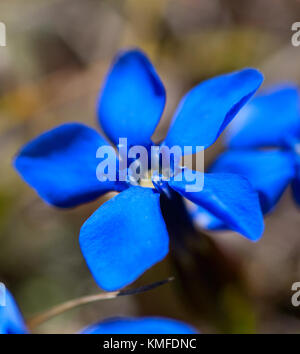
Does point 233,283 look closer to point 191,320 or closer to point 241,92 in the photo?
point 191,320

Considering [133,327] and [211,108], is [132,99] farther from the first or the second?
[133,327]

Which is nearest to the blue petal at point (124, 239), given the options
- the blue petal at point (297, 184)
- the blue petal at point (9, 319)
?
the blue petal at point (9, 319)

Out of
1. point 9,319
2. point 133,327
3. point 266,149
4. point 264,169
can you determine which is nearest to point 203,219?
point 264,169

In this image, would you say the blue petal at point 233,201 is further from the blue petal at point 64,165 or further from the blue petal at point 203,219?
the blue petal at point 203,219

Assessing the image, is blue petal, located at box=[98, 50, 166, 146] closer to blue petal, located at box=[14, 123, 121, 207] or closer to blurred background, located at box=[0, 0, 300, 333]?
blue petal, located at box=[14, 123, 121, 207]

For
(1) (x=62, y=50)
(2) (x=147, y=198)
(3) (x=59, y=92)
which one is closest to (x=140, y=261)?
(2) (x=147, y=198)

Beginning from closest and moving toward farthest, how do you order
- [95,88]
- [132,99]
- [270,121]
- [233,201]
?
[233,201]
[132,99]
[270,121]
[95,88]

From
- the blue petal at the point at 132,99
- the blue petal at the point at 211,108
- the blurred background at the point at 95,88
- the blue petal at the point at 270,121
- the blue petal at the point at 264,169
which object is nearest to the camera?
the blue petal at the point at 211,108
